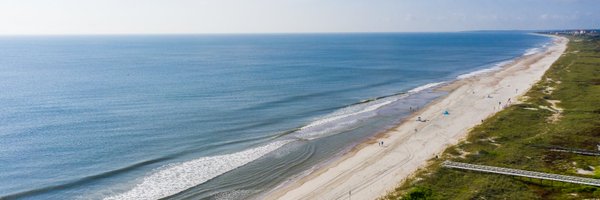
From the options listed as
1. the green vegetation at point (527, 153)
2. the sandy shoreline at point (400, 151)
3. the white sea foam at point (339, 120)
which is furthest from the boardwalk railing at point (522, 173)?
the white sea foam at point (339, 120)

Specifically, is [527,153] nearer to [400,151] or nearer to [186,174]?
[400,151]

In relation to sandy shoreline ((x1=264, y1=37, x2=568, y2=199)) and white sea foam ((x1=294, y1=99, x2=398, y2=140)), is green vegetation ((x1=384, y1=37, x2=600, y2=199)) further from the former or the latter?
white sea foam ((x1=294, y1=99, x2=398, y2=140))

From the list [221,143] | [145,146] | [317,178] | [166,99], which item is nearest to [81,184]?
[145,146]

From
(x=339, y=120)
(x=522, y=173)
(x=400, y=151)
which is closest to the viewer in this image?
(x=522, y=173)

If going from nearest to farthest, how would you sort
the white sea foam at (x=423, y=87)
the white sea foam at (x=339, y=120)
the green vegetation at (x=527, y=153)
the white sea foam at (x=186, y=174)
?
1. the green vegetation at (x=527, y=153)
2. the white sea foam at (x=186, y=174)
3. the white sea foam at (x=339, y=120)
4. the white sea foam at (x=423, y=87)

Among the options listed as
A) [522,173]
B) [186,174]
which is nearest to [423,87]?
[522,173]

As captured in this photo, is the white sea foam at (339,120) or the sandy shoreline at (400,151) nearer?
the sandy shoreline at (400,151)

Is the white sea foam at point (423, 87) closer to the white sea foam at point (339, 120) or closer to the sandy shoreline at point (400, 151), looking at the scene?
the sandy shoreline at point (400, 151)
